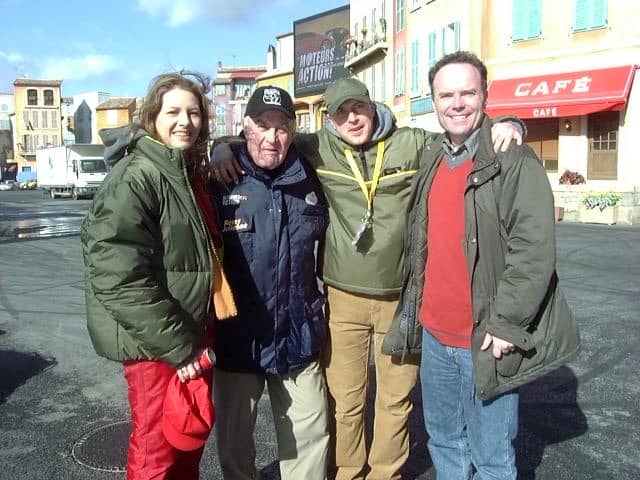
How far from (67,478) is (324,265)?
178cm

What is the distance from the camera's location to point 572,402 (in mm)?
4531

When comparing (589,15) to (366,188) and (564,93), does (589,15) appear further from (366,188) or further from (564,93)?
(366,188)

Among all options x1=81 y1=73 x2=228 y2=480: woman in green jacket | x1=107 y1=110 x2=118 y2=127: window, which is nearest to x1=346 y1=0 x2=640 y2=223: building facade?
x1=81 y1=73 x2=228 y2=480: woman in green jacket

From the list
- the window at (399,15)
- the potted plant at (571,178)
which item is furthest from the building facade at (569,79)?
the window at (399,15)

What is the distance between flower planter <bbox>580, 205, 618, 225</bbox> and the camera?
17.1 metres

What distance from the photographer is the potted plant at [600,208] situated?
56.1 feet

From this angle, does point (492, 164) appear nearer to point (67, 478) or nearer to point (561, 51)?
point (67, 478)

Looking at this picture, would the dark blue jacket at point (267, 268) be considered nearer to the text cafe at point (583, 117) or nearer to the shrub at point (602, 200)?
the shrub at point (602, 200)

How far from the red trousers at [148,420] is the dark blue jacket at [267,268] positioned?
0.48 metres

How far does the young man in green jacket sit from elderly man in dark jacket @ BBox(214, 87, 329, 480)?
15 cm

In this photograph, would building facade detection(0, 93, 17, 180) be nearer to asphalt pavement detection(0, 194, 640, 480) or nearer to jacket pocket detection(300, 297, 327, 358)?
asphalt pavement detection(0, 194, 640, 480)

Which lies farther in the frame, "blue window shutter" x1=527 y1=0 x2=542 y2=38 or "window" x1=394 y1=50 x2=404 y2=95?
"window" x1=394 y1=50 x2=404 y2=95

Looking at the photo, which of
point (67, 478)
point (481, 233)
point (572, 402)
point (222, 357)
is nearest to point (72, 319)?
point (67, 478)

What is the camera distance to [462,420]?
293 cm
